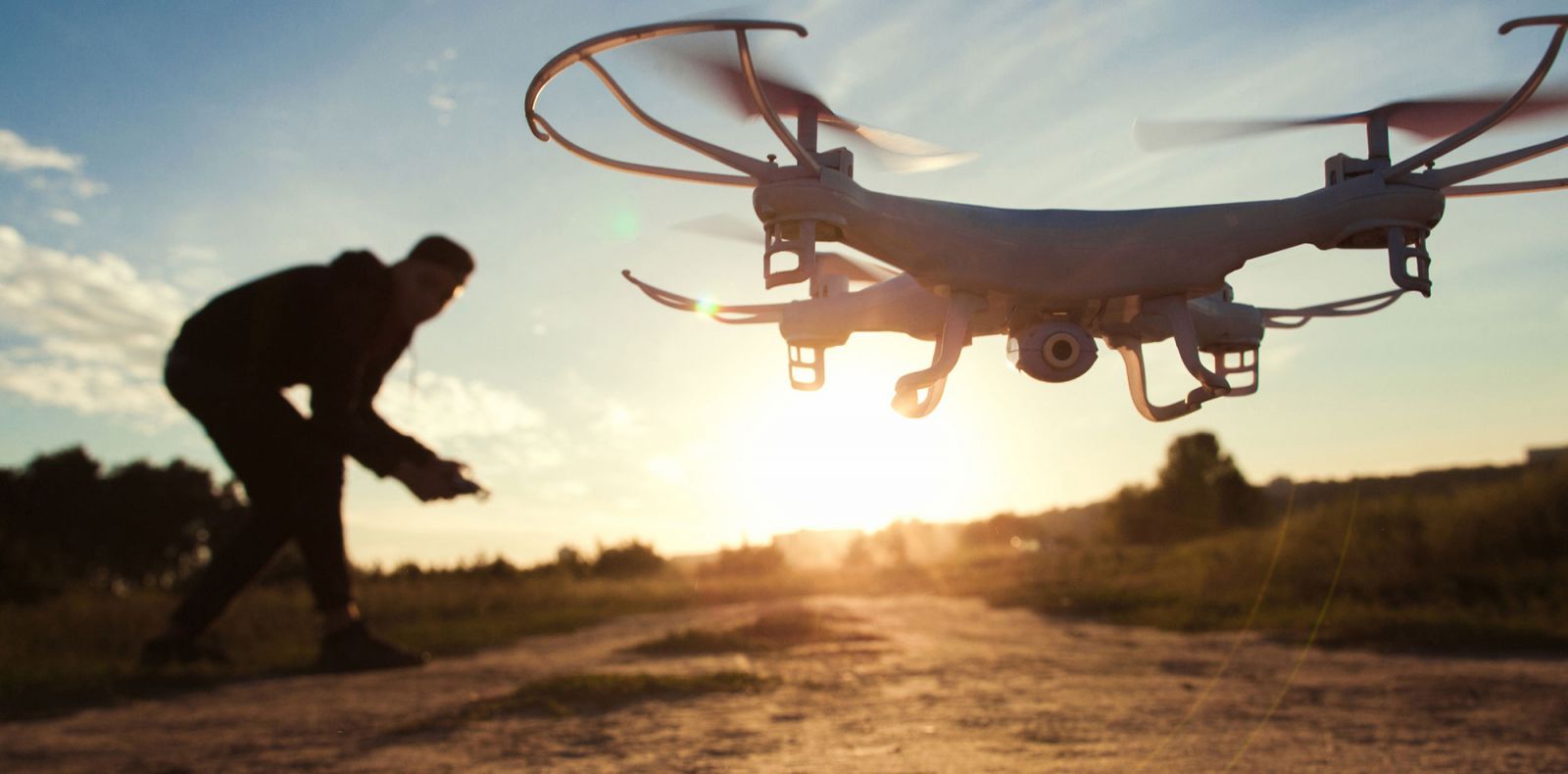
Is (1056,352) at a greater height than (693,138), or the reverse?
(693,138)

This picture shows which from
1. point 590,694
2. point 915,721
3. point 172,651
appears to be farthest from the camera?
point 590,694

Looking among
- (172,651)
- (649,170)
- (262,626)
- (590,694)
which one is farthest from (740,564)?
(649,170)

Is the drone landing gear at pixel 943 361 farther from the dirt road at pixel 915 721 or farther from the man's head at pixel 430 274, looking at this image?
the dirt road at pixel 915 721

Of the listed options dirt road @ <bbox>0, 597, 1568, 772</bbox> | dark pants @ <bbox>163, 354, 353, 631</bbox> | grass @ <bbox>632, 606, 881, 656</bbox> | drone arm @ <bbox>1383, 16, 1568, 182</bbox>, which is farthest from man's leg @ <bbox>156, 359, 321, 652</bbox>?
grass @ <bbox>632, 606, 881, 656</bbox>

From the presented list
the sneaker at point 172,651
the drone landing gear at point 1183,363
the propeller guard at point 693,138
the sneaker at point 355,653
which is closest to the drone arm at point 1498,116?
the drone landing gear at point 1183,363

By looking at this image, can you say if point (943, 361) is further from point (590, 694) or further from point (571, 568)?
point (571, 568)

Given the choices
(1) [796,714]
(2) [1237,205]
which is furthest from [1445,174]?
(1) [796,714]
